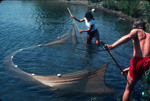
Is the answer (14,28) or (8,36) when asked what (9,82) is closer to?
(8,36)

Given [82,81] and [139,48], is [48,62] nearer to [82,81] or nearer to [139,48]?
[82,81]

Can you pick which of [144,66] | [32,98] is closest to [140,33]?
[144,66]

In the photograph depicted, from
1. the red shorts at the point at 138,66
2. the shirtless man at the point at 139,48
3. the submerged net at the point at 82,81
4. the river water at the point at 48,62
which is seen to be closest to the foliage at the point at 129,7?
the river water at the point at 48,62

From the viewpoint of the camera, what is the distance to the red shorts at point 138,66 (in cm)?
401

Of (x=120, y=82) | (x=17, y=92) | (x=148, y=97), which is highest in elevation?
(x=148, y=97)

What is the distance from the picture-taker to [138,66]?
4.09 m

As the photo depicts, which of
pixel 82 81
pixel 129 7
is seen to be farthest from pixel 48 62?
pixel 129 7

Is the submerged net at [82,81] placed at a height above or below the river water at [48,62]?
above

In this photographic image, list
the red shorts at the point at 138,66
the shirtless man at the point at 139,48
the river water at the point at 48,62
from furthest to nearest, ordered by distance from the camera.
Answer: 1. the river water at the point at 48,62
2. the red shorts at the point at 138,66
3. the shirtless man at the point at 139,48

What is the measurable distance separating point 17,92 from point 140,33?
4.64 meters

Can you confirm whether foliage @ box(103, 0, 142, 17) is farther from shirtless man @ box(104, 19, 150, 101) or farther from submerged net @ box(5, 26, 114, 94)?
shirtless man @ box(104, 19, 150, 101)

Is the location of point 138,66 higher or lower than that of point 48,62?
higher

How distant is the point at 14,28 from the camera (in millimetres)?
14586

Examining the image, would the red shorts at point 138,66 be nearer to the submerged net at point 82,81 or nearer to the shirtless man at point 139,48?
the shirtless man at point 139,48
